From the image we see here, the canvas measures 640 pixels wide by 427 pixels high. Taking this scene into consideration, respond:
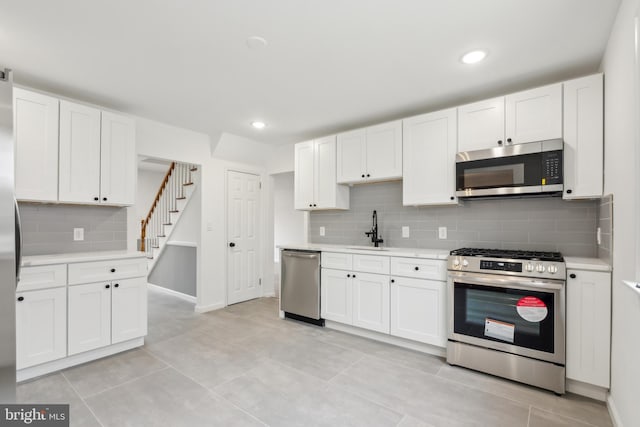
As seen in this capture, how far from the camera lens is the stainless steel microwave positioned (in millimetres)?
2410

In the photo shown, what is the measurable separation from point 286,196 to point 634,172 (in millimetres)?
7450

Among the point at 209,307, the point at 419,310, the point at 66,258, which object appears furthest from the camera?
the point at 209,307

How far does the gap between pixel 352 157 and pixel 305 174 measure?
0.75 meters

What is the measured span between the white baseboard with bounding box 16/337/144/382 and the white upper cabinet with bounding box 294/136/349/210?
93.8 inches

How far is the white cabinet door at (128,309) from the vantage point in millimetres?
2854

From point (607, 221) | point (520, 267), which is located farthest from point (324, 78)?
point (607, 221)

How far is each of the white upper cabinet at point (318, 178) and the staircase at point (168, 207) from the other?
1.61 metres

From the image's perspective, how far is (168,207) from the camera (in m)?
5.68

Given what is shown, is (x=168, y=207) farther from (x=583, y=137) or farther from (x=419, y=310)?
(x=583, y=137)

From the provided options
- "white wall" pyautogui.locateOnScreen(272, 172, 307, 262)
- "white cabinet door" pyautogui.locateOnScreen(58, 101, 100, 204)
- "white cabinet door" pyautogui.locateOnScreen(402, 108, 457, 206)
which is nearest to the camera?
"white cabinet door" pyautogui.locateOnScreen(58, 101, 100, 204)

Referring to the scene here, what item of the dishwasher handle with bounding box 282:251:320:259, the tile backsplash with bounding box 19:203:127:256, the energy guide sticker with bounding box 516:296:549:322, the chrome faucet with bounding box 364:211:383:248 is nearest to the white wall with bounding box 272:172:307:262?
the dishwasher handle with bounding box 282:251:320:259

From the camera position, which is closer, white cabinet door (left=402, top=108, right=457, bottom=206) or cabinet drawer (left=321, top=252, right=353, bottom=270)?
white cabinet door (left=402, top=108, right=457, bottom=206)

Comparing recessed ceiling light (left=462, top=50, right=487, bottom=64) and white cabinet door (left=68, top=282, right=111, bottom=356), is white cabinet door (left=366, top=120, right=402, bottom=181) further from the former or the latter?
Result: white cabinet door (left=68, top=282, right=111, bottom=356)

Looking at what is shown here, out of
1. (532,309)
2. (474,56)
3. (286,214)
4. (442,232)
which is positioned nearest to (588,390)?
(532,309)
